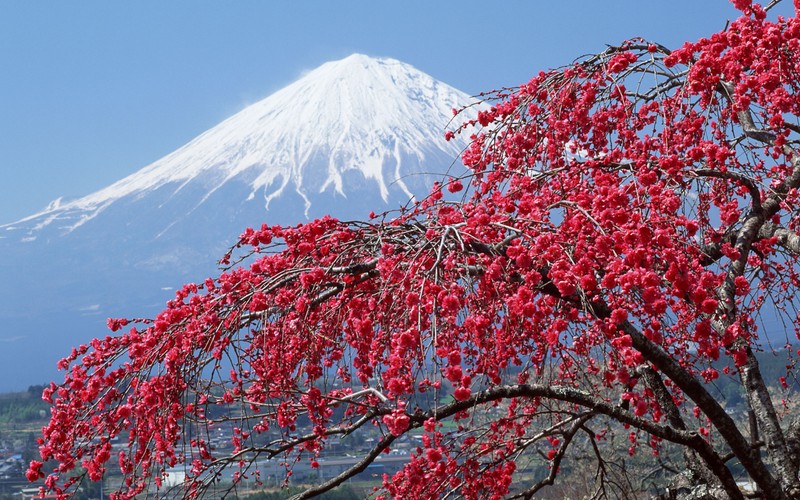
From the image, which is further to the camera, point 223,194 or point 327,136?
point 223,194

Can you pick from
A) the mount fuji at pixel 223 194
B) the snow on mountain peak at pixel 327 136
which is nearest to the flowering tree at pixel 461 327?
the mount fuji at pixel 223 194

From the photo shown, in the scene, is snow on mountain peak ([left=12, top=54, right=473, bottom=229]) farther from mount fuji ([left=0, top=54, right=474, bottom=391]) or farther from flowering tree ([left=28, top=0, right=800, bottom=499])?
flowering tree ([left=28, top=0, right=800, bottom=499])

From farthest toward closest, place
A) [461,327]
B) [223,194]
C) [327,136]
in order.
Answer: [223,194], [327,136], [461,327]

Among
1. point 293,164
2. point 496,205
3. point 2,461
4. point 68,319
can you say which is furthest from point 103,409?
point 68,319

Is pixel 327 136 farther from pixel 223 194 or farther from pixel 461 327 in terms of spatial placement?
pixel 461 327

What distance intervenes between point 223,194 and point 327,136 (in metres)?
22.5

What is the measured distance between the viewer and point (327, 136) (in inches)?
5010

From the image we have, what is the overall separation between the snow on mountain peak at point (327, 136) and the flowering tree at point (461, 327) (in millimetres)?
104595

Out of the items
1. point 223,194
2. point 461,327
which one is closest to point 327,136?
point 223,194

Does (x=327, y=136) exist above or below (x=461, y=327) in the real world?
above

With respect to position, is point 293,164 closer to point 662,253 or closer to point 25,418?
point 25,418

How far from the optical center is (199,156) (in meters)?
141

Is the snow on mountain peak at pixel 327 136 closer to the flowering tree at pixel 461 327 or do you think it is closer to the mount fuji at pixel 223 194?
the mount fuji at pixel 223 194

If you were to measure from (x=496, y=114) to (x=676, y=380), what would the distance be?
3.08 meters
